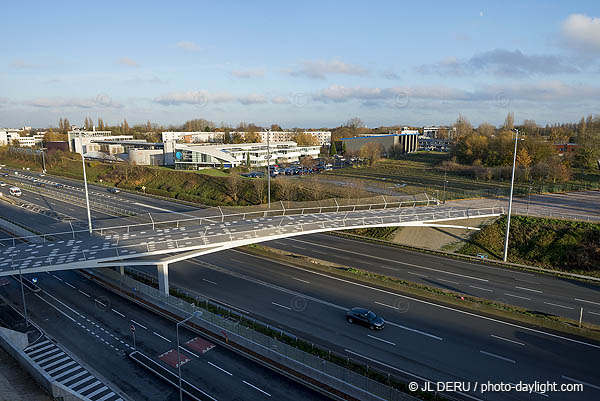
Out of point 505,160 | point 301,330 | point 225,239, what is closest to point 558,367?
point 301,330

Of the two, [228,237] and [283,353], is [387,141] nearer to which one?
[228,237]

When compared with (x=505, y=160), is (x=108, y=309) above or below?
below

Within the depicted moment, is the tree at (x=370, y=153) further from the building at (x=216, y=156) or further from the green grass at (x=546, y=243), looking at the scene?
the green grass at (x=546, y=243)

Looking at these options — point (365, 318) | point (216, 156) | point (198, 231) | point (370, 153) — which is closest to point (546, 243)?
point (365, 318)

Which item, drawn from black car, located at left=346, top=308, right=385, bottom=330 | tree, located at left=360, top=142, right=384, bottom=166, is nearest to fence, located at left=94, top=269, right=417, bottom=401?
black car, located at left=346, top=308, right=385, bottom=330

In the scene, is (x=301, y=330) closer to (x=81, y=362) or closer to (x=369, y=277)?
(x=369, y=277)

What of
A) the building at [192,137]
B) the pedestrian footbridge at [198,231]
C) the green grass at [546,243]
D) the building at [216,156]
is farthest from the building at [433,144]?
the green grass at [546,243]

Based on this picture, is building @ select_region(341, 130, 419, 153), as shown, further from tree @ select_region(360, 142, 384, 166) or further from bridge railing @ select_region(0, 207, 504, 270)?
bridge railing @ select_region(0, 207, 504, 270)
